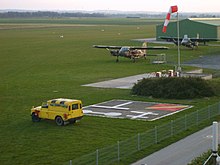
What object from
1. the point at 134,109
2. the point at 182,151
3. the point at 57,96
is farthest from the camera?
the point at 57,96

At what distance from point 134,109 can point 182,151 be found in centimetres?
1234

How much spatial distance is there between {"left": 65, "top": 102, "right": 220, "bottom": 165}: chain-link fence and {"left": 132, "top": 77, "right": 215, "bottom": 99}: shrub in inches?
232

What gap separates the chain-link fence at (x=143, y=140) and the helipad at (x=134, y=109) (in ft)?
9.40

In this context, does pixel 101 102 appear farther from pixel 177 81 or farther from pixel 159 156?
pixel 159 156

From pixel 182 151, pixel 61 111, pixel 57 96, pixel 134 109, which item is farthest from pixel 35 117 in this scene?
pixel 182 151

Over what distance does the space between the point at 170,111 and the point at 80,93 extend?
11.6 m

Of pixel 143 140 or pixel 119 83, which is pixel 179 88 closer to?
pixel 119 83

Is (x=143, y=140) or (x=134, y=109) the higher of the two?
(x=143, y=140)

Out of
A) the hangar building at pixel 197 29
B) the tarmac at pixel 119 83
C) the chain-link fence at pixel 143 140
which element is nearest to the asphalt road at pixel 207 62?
the tarmac at pixel 119 83

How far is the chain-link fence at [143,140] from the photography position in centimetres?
2369

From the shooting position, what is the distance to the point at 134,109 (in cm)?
3769

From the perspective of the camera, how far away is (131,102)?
4062 centimetres

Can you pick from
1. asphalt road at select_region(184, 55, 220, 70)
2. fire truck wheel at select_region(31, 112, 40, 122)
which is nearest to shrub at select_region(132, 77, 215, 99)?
fire truck wheel at select_region(31, 112, 40, 122)

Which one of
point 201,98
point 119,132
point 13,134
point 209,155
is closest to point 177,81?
point 201,98
